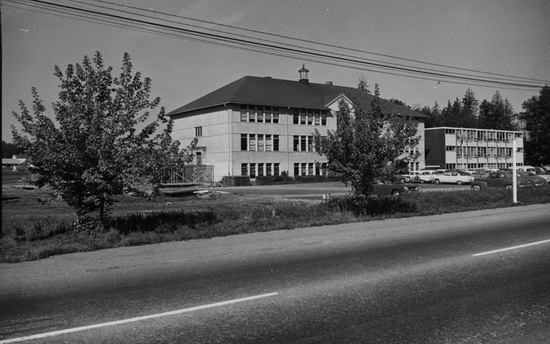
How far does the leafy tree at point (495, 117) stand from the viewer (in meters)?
130

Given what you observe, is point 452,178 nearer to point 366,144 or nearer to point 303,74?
point 303,74

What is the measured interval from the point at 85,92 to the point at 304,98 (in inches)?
1889

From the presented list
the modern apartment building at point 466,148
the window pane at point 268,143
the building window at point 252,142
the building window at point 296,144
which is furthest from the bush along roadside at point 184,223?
the modern apartment building at point 466,148

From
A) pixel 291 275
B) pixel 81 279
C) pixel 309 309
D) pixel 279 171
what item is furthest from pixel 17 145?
pixel 279 171

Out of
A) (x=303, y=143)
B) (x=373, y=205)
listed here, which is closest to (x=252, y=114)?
(x=303, y=143)

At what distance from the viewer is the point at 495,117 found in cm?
13500

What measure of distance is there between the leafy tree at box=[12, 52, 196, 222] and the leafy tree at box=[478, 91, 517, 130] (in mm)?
132373

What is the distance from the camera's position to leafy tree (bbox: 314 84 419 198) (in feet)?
52.4

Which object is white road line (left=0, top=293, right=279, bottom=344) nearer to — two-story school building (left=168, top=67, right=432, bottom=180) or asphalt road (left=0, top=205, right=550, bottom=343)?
asphalt road (left=0, top=205, right=550, bottom=343)

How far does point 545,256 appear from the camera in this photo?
8672 mm

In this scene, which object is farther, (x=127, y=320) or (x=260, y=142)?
(x=260, y=142)

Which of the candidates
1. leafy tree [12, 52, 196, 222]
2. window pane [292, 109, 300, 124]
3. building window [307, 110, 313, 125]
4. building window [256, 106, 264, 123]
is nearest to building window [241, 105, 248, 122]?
building window [256, 106, 264, 123]

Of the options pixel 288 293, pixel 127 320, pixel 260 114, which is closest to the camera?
pixel 127 320

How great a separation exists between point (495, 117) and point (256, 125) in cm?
10748
